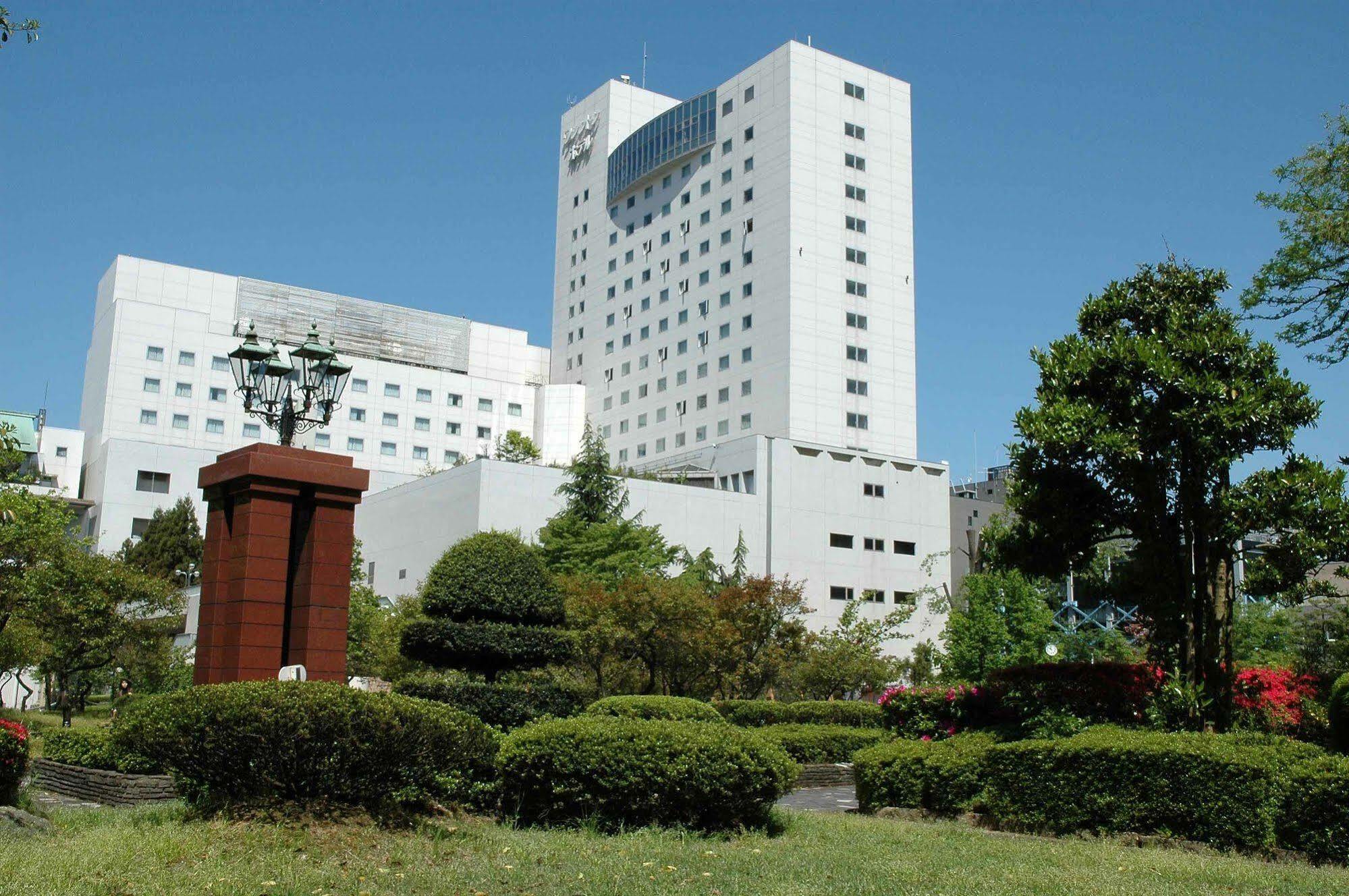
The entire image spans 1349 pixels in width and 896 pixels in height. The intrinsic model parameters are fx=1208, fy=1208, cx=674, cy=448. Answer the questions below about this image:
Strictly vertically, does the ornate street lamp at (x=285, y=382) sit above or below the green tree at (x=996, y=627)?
above

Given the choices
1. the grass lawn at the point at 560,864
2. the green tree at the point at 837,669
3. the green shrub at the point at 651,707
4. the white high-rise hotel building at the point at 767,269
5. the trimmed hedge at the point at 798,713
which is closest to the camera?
the grass lawn at the point at 560,864

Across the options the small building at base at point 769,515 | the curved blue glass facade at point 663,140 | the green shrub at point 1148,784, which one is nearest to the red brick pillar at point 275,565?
the green shrub at point 1148,784

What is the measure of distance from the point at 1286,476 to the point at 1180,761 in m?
4.99

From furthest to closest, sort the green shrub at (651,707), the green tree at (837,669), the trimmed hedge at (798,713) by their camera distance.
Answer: the green tree at (837,669) < the trimmed hedge at (798,713) < the green shrub at (651,707)

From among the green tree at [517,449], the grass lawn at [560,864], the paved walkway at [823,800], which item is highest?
the green tree at [517,449]

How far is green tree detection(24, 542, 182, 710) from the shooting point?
1346 inches

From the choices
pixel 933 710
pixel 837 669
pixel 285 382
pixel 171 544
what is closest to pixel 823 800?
pixel 933 710

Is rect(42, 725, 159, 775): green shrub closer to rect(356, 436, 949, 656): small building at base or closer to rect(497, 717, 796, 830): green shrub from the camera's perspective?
rect(497, 717, 796, 830): green shrub

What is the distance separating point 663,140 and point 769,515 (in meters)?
32.6

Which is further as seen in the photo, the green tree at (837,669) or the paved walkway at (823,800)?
the green tree at (837,669)

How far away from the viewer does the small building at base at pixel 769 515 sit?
6084 centimetres

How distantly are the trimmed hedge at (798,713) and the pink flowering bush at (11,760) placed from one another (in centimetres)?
2054

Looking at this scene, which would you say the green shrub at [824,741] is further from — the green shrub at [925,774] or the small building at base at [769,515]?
the small building at base at [769,515]

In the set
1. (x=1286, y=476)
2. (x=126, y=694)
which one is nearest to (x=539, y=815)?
(x=1286, y=476)
